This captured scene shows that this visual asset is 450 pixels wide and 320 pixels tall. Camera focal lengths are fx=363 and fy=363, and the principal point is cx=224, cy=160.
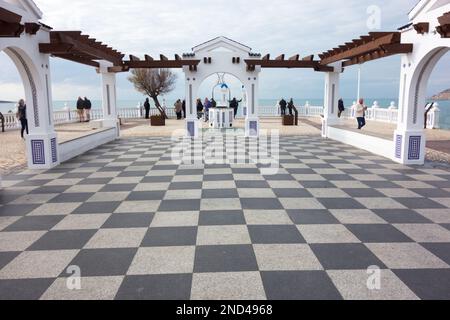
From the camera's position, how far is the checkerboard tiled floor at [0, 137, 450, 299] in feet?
12.3

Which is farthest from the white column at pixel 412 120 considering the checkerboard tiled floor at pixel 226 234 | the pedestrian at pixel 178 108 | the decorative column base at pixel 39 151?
the pedestrian at pixel 178 108

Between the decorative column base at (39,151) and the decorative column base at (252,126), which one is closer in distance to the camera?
the decorative column base at (39,151)

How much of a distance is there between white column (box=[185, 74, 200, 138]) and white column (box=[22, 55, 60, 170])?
8.20 meters

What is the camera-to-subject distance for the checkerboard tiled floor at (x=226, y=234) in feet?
12.3

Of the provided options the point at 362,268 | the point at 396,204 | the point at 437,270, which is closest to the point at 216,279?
the point at 362,268

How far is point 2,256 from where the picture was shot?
14.8 ft

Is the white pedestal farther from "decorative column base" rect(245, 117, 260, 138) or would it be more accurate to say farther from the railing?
the railing

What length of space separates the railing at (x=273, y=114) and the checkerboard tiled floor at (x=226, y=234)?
12.7 metres

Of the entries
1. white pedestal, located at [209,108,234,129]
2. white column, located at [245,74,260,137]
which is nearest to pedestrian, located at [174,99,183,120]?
white pedestal, located at [209,108,234,129]

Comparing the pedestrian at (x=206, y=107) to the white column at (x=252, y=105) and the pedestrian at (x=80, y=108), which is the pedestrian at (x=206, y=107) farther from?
the white column at (x=252, y=105)

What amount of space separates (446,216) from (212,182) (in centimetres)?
453

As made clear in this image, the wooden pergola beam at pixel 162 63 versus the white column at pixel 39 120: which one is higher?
the wooden pergola beam at pixel 162 63

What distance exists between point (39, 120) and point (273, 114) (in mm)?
25078
